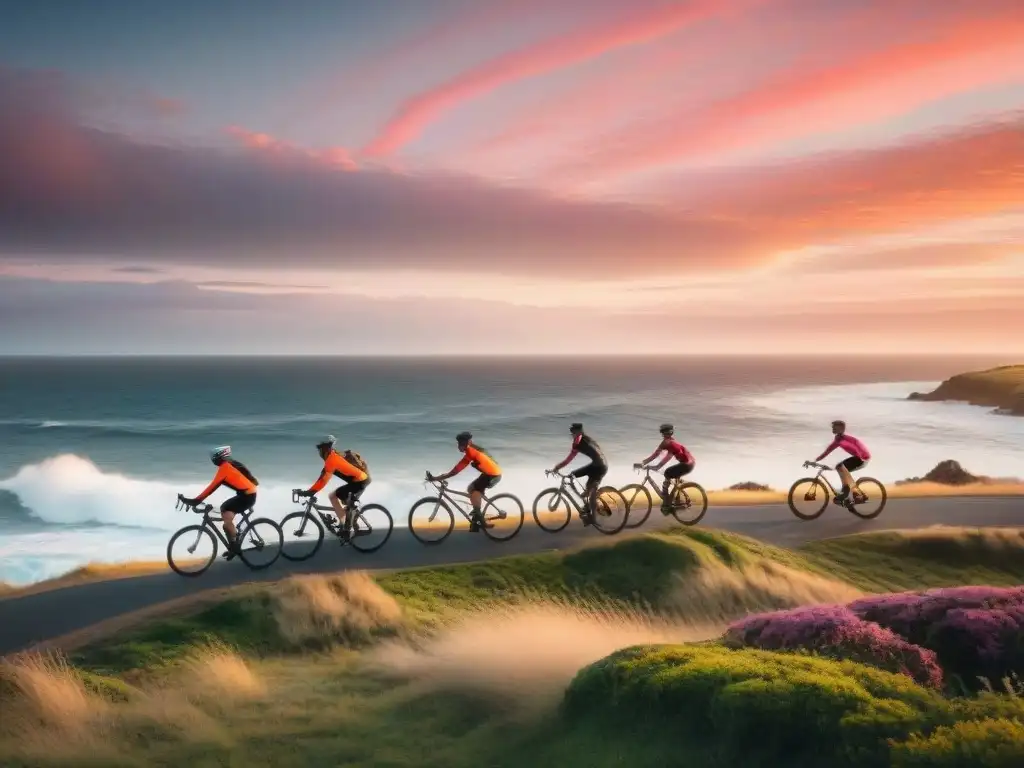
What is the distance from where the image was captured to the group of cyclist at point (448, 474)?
1531 centimetres

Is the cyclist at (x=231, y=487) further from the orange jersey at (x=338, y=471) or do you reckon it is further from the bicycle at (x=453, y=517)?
the bicycle at (x=453, y=517)

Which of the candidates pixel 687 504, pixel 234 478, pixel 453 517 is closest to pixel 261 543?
pixel 234 478

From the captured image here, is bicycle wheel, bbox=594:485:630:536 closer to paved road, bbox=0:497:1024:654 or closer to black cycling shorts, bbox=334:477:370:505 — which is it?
paved road, bbox=0:497:1024:654

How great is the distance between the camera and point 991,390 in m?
116

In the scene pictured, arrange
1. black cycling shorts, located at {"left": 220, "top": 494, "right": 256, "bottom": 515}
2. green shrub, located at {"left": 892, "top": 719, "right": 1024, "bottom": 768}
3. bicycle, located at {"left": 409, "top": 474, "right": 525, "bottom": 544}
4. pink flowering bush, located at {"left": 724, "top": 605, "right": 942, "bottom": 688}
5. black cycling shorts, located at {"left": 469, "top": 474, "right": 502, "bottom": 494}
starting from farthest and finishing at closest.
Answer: bicycle, located at {"left": 409, "top": 474, "right": 525, "bottom": 544} → black cycling shorts, located at {"left": 469, "top": 474, "right": 502, "bottom": 494} → black cycling shorts, located at {"left": 220, "top": 494, "right": 256, "bottom": 515} → pink flowering bush, located at {"left": 724, "top": 605, "right": 942, "bottom": 688} → green shrub, located at {"left": 892, "top": 719, "right": 1024, "bottom": 768}

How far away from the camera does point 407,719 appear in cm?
959

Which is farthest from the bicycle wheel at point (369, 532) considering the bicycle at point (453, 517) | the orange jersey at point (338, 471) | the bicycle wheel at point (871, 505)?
the bicycle wheel at point (871, 505)

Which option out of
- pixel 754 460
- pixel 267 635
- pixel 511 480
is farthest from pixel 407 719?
pixel 754 460

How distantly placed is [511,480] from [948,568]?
44.1 m

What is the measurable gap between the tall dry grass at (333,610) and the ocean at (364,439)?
22.6 meters

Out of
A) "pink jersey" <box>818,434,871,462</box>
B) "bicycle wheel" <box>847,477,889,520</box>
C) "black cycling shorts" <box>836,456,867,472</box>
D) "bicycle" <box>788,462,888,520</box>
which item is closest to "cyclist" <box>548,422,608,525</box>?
"pink jersey" <box>818,434,871,462</box>

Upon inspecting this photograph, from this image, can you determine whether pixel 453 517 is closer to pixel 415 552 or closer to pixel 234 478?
pixel 415 552

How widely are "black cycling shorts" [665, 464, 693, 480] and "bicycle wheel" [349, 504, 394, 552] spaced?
23.2ft

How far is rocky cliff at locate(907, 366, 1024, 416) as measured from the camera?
108 meters
